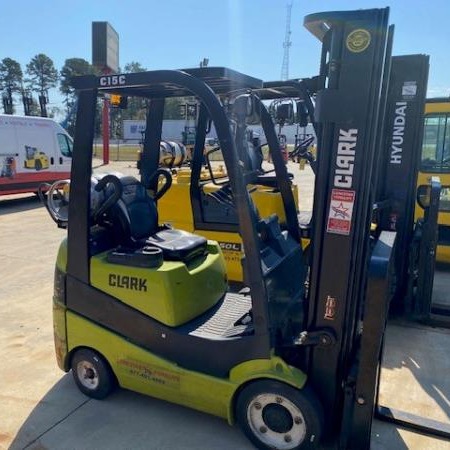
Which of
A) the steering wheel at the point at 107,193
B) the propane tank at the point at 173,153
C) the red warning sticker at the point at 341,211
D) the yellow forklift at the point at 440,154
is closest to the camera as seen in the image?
the red warning sticker at the point at 341,211

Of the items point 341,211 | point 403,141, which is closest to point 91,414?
point 341,211

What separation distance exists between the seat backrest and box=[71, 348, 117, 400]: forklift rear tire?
33.3 inches

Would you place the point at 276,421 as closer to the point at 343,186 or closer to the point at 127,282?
the point at 127,282

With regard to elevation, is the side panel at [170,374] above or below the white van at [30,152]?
below

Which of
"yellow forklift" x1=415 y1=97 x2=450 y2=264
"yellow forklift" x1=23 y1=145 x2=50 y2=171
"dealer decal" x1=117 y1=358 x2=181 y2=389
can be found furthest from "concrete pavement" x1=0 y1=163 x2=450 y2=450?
"yellow forklift" x1=23 y1=145 x2=50 y2=171

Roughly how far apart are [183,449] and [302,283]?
143cm

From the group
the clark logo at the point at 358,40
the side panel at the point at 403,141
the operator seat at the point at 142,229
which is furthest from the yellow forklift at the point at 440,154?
the clark logo at the point at 358,40

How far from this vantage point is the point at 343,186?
248 centimetres

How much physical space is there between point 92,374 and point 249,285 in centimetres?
152

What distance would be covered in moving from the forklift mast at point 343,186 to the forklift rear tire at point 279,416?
20 cm

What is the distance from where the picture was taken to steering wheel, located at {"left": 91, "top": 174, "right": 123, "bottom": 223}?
301 centimetres

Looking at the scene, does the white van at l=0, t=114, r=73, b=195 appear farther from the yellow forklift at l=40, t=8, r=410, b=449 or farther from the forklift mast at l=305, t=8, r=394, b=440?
the forklift mast at l=305, t=8, r=394, b=440

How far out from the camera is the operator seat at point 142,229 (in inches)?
125

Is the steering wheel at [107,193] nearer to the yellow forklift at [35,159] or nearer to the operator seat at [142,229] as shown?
the operator seat at [142,229]
